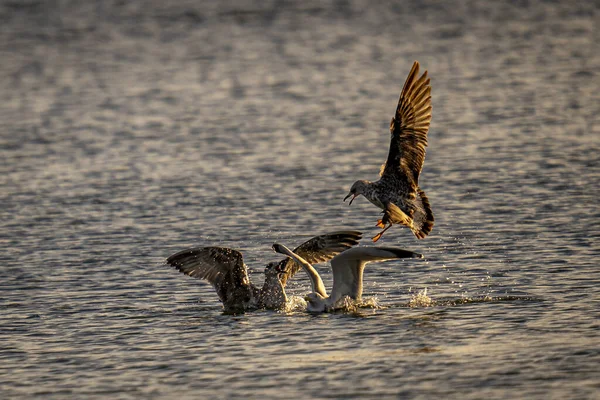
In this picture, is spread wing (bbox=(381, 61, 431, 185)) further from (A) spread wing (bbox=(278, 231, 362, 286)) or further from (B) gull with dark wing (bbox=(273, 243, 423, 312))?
(B) gull with dark wing (bbox=(273, 243, 423, 312))

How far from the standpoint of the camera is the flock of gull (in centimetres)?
1188

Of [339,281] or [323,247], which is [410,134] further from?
[339,281]

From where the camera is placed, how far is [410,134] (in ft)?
40.9

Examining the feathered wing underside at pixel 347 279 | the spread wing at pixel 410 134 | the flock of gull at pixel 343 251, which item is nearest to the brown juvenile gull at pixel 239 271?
the flock of gull at pixel 343 251

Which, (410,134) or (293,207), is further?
(293,207)

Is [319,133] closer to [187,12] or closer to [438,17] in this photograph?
[438,17]

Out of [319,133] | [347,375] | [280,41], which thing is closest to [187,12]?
[280,41]

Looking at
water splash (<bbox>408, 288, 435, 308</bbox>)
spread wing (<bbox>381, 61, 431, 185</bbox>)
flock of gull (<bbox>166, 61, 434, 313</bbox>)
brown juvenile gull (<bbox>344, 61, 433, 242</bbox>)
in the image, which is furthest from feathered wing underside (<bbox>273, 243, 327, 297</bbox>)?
spread wing (<bbox>381, 61, 431, 185</bbox>)

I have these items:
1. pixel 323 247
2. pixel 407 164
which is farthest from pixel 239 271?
pixel 407 164

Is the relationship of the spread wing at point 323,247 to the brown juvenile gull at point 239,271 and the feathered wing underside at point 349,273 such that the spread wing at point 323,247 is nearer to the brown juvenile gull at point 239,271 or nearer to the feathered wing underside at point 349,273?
the brown juvenile gull at point 239,271

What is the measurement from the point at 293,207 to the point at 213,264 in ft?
13.4

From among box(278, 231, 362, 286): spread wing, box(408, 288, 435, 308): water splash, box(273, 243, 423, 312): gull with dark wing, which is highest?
box(278, 231, 362, 286): spread wing

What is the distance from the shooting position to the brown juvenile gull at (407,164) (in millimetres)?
12219

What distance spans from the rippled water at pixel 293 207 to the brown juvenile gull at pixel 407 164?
0.92 meters
